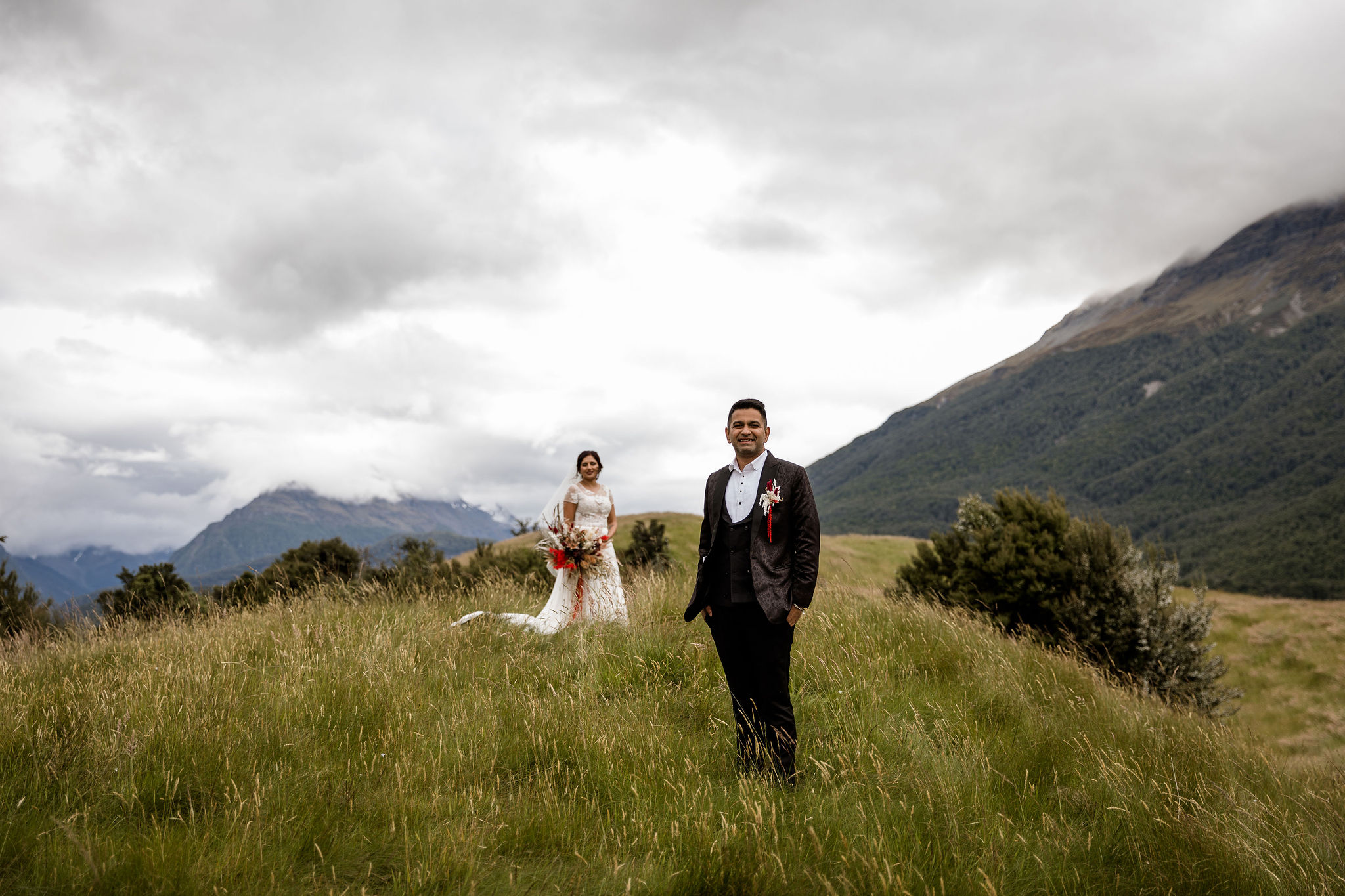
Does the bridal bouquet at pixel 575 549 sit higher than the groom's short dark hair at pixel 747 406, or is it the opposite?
the groom's short dark hair at pixel 747 406

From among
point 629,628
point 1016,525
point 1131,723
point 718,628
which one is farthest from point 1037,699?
point 1016,525

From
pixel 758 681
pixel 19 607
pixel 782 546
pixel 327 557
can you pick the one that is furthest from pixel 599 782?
pixel 327 557

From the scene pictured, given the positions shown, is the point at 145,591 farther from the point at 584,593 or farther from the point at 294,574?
the point at 584,593

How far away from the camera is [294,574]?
1667 cm

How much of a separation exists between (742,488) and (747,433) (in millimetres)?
365

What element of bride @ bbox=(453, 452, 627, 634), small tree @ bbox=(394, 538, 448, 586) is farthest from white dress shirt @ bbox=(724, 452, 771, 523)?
small tree @ bbox=(394, 538, 448, 586)

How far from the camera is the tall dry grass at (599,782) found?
289cm

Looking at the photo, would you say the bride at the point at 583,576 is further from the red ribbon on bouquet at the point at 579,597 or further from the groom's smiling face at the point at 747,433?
the groom's smiling face at the point at 747,433

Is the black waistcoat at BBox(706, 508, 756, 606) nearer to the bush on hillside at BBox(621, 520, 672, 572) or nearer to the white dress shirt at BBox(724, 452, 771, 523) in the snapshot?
the white dress shirt at BBox(724, 452, 771, 523)

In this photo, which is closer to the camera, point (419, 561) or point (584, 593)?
point (584, 593)

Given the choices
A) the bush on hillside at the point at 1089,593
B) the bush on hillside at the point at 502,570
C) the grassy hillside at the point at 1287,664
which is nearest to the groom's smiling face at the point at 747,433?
the bush on hillside at the point at 502,570

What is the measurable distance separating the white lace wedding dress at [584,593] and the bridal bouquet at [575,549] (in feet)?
0.30

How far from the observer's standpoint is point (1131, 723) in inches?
202

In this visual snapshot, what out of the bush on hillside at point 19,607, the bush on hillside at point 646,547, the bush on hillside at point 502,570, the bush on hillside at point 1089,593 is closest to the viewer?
the bush on hillside at point 19,607
